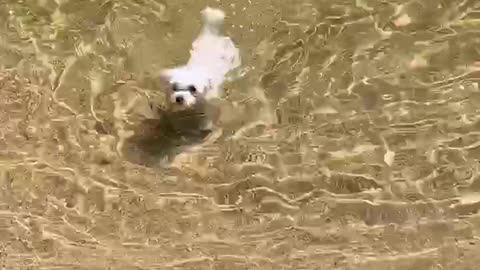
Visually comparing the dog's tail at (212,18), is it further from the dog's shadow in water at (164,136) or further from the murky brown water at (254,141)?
the dog's shadow in water at (164,136)

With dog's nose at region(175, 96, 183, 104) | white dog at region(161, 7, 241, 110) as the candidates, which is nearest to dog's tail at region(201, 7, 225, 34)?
white dog at region(161, 7, 241, 110)

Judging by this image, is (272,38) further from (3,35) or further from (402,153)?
(3,35)

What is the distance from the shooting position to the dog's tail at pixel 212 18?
93cm

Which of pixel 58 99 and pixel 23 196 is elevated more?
pixel 58 99

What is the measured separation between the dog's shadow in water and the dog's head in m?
0.02

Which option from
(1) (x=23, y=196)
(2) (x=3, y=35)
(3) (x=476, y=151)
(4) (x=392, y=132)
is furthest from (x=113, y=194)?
(3) (x=476, y=151)

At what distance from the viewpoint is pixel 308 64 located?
0.93 meters

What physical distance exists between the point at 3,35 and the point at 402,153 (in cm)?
58

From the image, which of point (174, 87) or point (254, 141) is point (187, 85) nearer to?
point (174, 87)

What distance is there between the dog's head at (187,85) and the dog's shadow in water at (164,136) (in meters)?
0.02

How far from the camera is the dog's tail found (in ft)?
3.04

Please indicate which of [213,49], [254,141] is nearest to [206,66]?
[213,49]

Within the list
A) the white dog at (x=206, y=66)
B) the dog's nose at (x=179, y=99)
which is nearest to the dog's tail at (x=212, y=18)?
the white dog at (x=206, y=66)

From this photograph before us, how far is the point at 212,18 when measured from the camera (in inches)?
36.5
